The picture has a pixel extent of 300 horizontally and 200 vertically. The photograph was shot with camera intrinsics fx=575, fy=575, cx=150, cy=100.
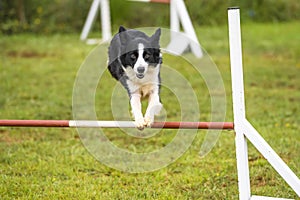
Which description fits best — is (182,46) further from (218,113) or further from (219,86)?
(218,113)

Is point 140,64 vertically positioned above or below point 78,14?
above

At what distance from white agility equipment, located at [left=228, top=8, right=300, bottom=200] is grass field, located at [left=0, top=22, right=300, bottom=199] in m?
0.66

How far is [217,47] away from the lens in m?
10.7

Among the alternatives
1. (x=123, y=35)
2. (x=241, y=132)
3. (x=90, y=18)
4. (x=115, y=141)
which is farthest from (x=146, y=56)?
(x=90, y=18)

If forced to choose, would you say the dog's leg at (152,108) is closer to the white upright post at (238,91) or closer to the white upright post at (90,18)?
Result: the white upright post at (238,91)

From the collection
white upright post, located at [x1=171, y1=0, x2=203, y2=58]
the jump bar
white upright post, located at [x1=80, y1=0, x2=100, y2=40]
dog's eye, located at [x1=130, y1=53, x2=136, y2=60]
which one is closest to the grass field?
white upright post, located at [x1=171, y1=0, x2=203, y2=58]

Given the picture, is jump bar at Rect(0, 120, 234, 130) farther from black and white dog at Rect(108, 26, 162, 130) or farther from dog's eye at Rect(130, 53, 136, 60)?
dog's eye at Rect(130, 53, 136, 60)

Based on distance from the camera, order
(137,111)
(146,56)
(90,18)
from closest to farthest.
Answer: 1. (146,56)
2. (137,111)
3. (90,18)

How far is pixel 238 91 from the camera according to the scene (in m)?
3.57

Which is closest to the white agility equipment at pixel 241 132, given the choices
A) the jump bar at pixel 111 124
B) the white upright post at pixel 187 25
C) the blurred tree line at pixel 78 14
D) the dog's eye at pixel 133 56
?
the jump bar at pixel 111 124

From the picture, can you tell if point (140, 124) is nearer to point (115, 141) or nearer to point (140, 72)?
point (140, 72)

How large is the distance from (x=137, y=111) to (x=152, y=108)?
11 cm

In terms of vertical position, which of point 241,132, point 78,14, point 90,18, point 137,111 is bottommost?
point 78,14

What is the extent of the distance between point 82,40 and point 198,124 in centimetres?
797
